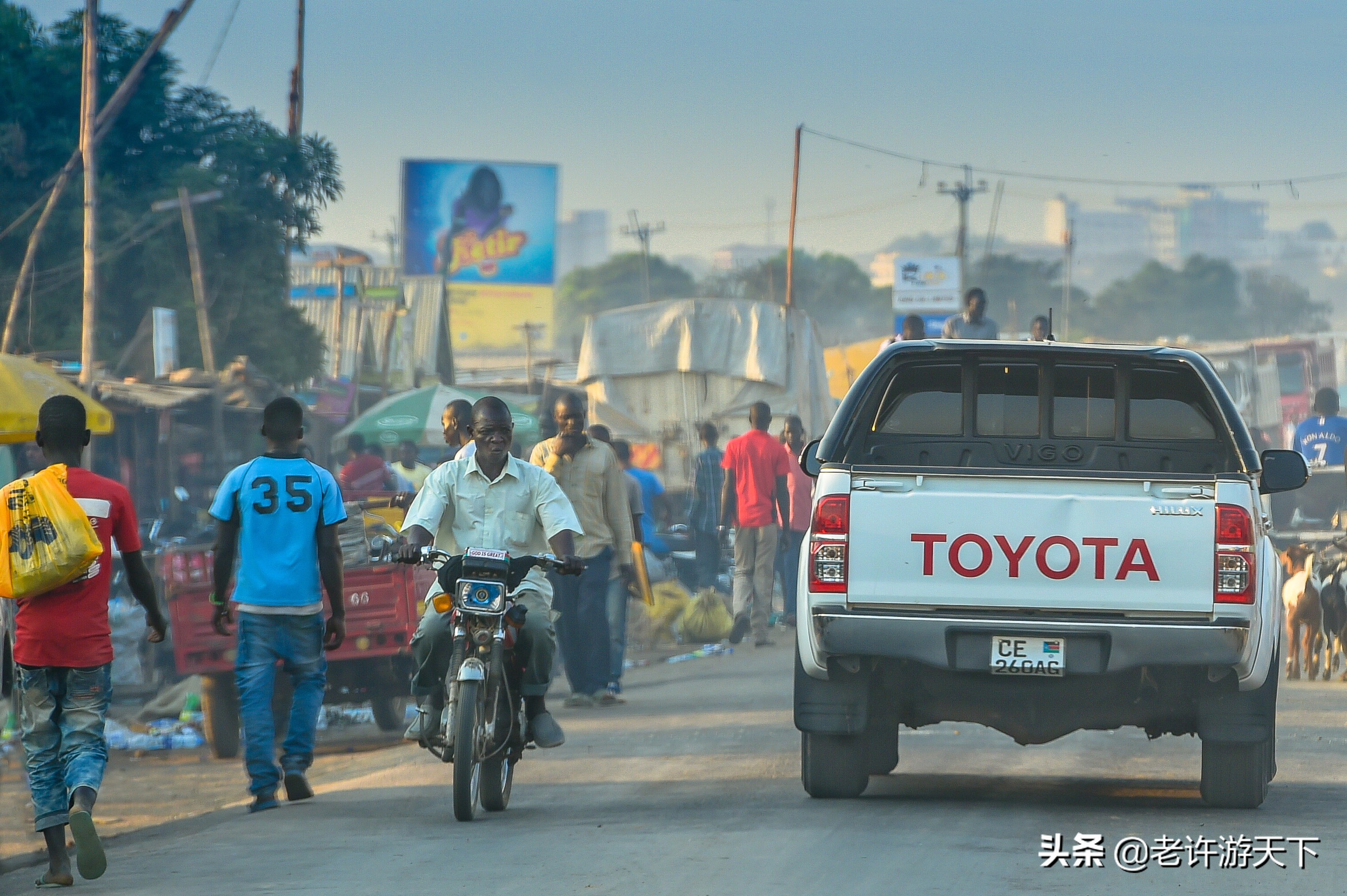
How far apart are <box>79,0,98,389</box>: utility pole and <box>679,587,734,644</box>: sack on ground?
8537 millimetres

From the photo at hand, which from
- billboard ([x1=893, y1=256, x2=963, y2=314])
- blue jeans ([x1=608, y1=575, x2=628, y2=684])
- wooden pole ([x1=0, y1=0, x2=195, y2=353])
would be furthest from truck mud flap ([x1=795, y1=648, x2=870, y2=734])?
billboard ([x1=893, y1=256, x2=963, y2=314])

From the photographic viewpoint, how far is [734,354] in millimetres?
29312

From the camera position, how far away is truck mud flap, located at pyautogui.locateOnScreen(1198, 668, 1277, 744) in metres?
7.05

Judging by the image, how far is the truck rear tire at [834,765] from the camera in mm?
7543

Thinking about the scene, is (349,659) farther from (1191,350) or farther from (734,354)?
(734,354)

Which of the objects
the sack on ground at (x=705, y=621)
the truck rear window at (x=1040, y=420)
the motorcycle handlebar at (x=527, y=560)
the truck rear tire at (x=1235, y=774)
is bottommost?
the sack on ground at (x=705, y=621)

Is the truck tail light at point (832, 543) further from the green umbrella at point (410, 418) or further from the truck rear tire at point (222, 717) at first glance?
the green umbrella at point (410, 418)

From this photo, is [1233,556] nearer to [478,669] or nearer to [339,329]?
[478,669]

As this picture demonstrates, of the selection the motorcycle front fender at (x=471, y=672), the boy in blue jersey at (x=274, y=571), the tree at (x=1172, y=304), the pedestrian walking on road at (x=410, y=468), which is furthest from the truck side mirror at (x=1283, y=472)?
the tree at (x=1172, y=304)

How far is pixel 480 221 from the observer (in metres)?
54.9

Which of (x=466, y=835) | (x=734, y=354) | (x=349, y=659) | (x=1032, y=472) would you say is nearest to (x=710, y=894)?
(x=466, y=835)

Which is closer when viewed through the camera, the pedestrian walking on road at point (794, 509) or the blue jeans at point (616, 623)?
the blue jeans at point (616, 623)

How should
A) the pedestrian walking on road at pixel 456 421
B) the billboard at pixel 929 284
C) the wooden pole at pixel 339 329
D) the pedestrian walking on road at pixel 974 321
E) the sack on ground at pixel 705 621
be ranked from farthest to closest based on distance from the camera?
the billboard at pixel 929 284 → the wooden pole at pixel 339 329 → the sack on ground at pixel 705 621 → the pedestrian walking on road at pixel 974 321 → the pedestrian walking on road at pixel 456 421

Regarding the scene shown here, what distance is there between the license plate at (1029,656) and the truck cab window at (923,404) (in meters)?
1.57
